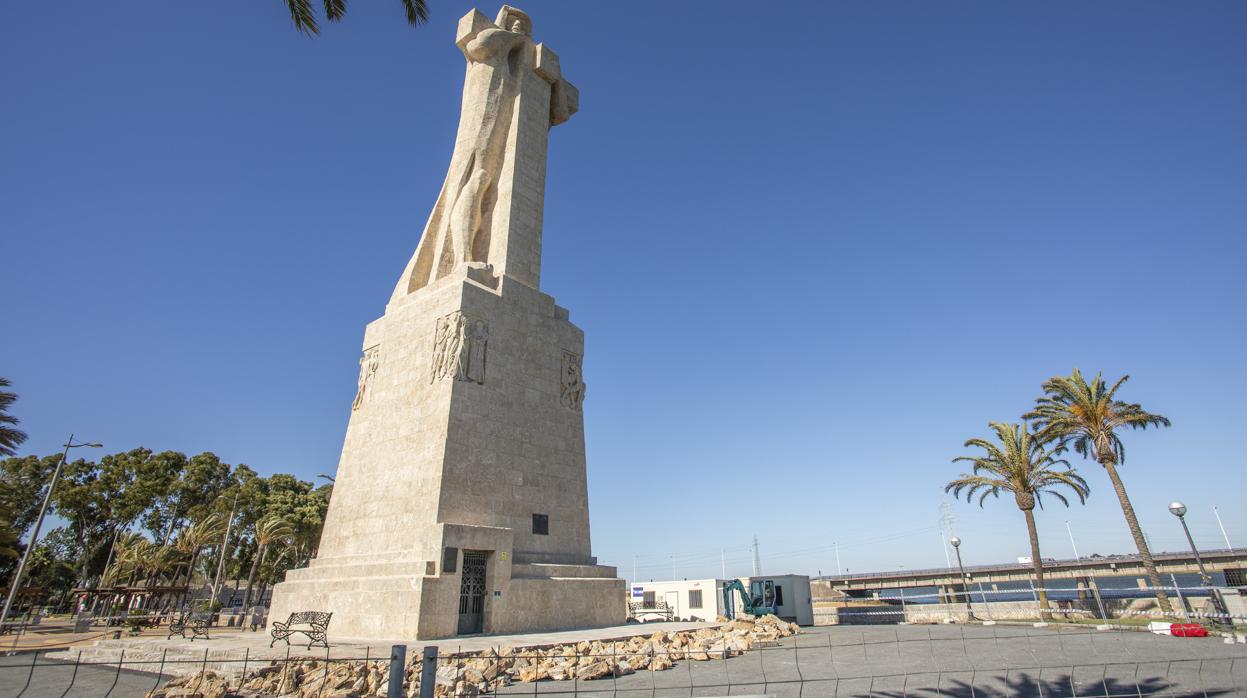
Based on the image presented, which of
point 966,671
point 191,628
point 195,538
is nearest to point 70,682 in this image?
point 191,628

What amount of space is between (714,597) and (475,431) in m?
13.7

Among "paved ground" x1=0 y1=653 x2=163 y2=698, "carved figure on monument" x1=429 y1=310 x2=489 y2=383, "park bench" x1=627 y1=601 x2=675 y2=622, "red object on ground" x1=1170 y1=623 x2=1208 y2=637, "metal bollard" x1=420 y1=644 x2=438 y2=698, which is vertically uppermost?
"carved figure on monument" x1=429 y1=310 x2=489 y2=383

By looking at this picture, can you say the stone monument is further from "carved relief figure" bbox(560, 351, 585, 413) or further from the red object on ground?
the red object on ground

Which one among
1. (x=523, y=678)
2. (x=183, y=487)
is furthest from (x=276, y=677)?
(x=183, y=487)

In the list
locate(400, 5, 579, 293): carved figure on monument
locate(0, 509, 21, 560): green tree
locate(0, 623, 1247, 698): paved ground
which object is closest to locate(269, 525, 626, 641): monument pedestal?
locate(0, 623, 1247, 698): paved ground

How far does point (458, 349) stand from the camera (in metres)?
16.6

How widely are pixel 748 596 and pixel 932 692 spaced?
16.0m

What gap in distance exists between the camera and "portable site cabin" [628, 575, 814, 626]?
22344 mm

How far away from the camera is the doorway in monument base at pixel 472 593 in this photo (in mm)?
13938

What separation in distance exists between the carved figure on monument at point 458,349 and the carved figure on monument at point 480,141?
110 inches

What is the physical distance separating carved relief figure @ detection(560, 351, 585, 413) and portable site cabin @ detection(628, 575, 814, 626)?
887 centimetres

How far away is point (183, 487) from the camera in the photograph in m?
45.2

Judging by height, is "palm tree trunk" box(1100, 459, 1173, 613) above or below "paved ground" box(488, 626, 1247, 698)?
above

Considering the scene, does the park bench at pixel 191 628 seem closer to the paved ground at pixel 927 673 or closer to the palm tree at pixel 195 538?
the paved ground at pixel 927 673
